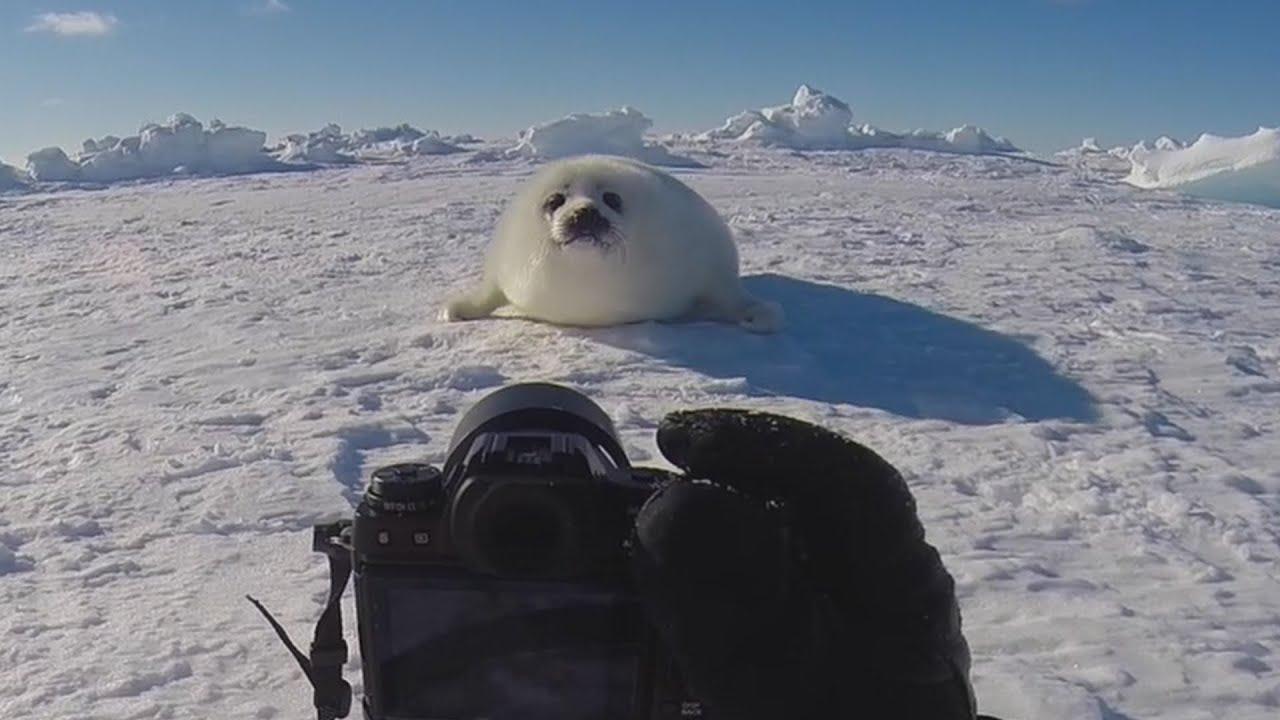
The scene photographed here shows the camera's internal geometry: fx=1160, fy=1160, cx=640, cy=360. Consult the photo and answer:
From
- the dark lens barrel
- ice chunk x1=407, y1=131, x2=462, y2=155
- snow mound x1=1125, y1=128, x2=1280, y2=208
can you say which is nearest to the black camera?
the dark lens barrel

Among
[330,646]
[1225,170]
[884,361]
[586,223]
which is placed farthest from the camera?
[1225,170]

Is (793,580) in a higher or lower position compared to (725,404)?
higher

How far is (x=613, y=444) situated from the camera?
114 cm

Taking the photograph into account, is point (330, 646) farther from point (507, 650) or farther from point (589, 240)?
point (589, 240)

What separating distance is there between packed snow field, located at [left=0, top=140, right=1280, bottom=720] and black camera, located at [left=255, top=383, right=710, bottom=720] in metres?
0.80

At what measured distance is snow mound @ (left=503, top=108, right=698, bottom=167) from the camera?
20578 mm

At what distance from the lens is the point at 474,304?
15.3 ft

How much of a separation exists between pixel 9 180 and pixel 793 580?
20111mm

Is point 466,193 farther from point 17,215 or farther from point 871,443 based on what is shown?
point 871,443

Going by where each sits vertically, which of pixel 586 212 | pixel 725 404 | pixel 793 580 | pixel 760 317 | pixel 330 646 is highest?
pixel 586 212

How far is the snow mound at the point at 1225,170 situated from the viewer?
15492 millimetres

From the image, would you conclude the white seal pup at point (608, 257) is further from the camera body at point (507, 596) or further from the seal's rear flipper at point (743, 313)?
the camera body at point (507, 596)

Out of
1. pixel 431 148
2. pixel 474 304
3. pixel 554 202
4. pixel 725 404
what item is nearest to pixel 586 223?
pixel 554 202

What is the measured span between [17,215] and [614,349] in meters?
9.97
